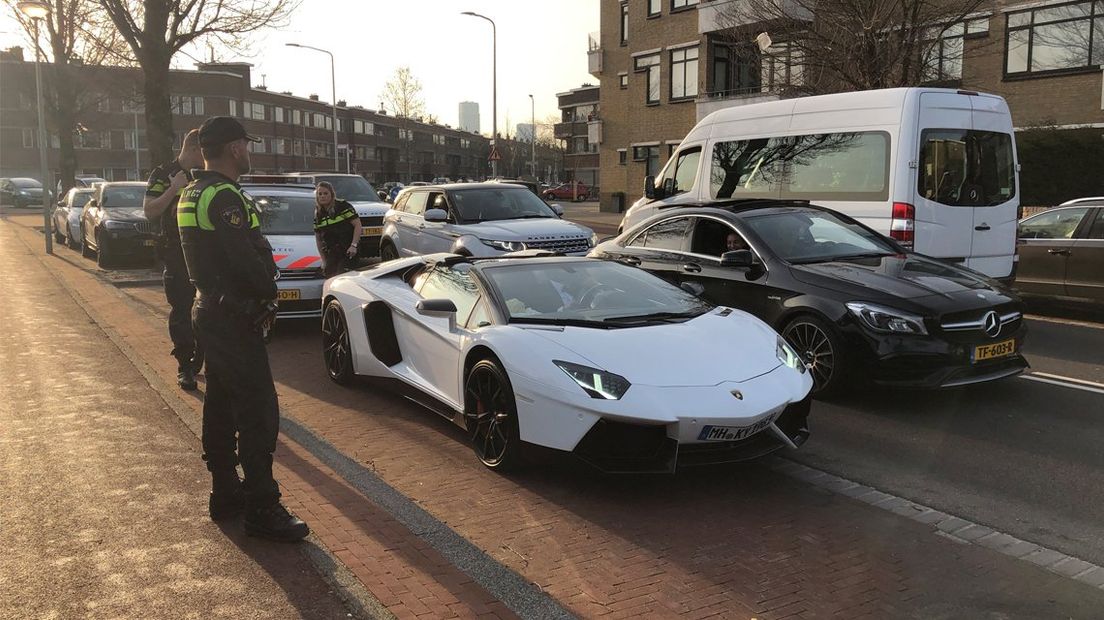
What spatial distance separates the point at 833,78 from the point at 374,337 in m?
15.1

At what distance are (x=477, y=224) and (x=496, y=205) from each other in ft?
2.18

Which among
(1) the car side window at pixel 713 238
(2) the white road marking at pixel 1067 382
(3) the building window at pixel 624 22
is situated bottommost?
(2) the white road marking at pixel 1067 382

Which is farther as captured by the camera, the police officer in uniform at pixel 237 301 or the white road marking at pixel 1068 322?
the white road marking at pixel 1068 322

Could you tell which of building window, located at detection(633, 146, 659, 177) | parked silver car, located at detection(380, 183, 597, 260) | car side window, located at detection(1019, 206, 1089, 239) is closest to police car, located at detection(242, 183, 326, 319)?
parked silver car, located at detection(380, 183, 597, 260)

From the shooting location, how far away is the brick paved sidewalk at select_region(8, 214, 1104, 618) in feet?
11.2

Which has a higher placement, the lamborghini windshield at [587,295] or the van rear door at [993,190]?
the van rear door at [993,190]

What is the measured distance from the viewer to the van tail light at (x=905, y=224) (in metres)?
8.66

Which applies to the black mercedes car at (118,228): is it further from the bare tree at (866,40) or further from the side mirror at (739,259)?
the bare tree at (866,40)

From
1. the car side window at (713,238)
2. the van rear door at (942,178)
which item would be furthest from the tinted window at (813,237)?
the van rear door at (942,178)

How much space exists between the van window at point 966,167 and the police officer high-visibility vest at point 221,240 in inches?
282

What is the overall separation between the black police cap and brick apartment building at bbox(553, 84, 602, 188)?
8088cm

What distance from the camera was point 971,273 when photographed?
7.00 metres

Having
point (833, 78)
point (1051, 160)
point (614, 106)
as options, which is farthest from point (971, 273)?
point (614, 106)

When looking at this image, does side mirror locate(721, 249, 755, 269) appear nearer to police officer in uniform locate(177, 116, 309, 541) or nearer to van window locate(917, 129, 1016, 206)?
van window locate(917, 129, 1016, 206)
